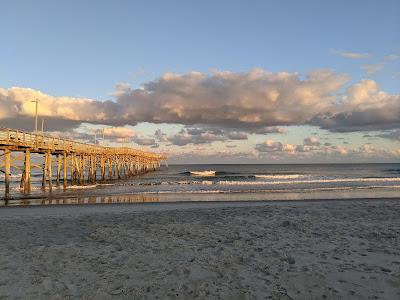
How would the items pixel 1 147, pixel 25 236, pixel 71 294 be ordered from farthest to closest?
pixel 1 147, pixel 25 236, pixel 71 294

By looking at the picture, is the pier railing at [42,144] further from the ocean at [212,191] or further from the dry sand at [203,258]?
the dry sand at [203,258]

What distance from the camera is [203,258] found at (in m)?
7.30

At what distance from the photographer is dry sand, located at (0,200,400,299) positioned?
5.57 m

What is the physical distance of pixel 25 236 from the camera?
976 cm

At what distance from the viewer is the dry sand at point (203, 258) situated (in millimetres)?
5570

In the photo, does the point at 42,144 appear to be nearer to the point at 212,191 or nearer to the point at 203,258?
the point at 212,191

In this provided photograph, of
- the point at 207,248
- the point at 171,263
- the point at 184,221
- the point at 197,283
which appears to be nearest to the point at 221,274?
the point at 197,283

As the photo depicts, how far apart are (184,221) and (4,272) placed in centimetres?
661

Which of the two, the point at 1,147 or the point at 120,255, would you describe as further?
the point at 1,147

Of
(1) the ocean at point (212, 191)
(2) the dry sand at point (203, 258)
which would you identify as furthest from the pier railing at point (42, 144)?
(2) the dry sand at point (203, 258)

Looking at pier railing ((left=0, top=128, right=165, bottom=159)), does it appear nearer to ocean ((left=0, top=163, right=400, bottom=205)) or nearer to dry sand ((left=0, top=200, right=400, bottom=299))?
ocean ((left=0, top=163, right=400, bottom=205))

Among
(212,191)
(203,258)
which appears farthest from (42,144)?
(203,258)

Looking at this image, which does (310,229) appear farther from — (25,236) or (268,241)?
(25,236)

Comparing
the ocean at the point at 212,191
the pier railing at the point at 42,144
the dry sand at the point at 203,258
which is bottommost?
the ocean at the point at 212,191
